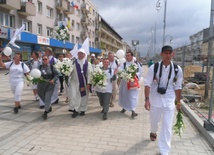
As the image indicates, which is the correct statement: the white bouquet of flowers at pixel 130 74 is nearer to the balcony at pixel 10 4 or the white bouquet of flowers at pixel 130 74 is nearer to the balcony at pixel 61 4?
the balcony at pixel 10 4

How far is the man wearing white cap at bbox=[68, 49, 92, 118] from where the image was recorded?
688 cm

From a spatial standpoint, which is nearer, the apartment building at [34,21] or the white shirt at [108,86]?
the white shirt at [108,86]

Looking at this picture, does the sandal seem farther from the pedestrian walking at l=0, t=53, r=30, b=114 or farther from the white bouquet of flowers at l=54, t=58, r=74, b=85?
the pedestrian walking at l=0, t=53, r=30, b=114

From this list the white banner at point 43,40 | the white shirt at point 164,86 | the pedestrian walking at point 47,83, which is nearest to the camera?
the white shirt at point 164,86

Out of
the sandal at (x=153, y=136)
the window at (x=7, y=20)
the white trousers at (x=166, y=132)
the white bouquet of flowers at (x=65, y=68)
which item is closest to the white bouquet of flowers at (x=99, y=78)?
the white bouquet of flowers at (x=65, y=68)

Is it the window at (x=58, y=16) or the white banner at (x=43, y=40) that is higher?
the window at (x=58, y=16)

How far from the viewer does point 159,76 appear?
425 centimetres

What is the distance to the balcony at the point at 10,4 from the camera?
22.5m

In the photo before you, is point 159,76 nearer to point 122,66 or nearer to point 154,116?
point 154,116

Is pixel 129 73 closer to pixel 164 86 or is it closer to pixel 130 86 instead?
pixel 130 86

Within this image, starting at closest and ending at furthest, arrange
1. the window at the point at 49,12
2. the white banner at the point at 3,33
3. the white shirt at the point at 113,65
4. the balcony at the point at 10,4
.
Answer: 1. the white shirt at the point at 113,65
2. the white banner at the point at 3,33
3. the balcony at the point at 10,4
4. the window at the point at 49,12

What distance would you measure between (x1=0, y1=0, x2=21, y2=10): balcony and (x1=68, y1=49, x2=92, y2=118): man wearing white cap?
62.8 ft

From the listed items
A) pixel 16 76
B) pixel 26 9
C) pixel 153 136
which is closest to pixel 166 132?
pixel 153 136

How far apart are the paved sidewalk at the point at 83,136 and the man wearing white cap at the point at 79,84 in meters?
0.33
